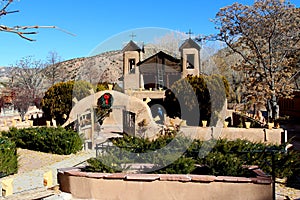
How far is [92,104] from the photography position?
44.5 ft

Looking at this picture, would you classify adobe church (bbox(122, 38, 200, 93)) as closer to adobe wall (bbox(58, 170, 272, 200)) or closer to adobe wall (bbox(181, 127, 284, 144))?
adobe wall (bbox(181, 127, 284, 144))

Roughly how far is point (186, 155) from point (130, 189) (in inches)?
78.5

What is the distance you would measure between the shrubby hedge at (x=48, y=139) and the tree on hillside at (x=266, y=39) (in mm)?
9956

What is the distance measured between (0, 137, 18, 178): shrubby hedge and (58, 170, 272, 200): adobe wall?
12.6ft

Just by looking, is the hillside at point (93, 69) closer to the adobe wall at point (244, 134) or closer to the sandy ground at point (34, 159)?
the sandy ground at point (34, 159)

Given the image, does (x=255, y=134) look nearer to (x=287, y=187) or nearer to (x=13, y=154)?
(x=287, y=187)

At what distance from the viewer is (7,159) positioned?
9695mm

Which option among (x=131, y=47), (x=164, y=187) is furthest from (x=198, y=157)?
(x=131, y=47)

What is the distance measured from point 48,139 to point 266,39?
12683 millimetres

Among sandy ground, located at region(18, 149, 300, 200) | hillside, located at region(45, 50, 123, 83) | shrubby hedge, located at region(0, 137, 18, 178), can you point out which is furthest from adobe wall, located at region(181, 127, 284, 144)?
hillside, located at region(45, 50, 123, 83)

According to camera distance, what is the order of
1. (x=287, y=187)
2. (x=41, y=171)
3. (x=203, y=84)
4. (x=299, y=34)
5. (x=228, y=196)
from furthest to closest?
(x=203, y=84)
(x=299, y=34)
(x=41, y=171)
(x=287, y=187)
(x=228, y=196)

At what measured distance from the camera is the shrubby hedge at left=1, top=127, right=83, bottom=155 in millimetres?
12555

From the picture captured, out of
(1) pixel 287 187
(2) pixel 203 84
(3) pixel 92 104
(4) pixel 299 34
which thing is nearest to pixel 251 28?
(4) pixel 299 34

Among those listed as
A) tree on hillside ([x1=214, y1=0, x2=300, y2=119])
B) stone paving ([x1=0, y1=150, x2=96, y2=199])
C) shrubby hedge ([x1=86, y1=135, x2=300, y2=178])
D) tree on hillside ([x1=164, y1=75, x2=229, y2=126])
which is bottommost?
stone paving ([x1=0, y1=150, x2=96, y2=199])
